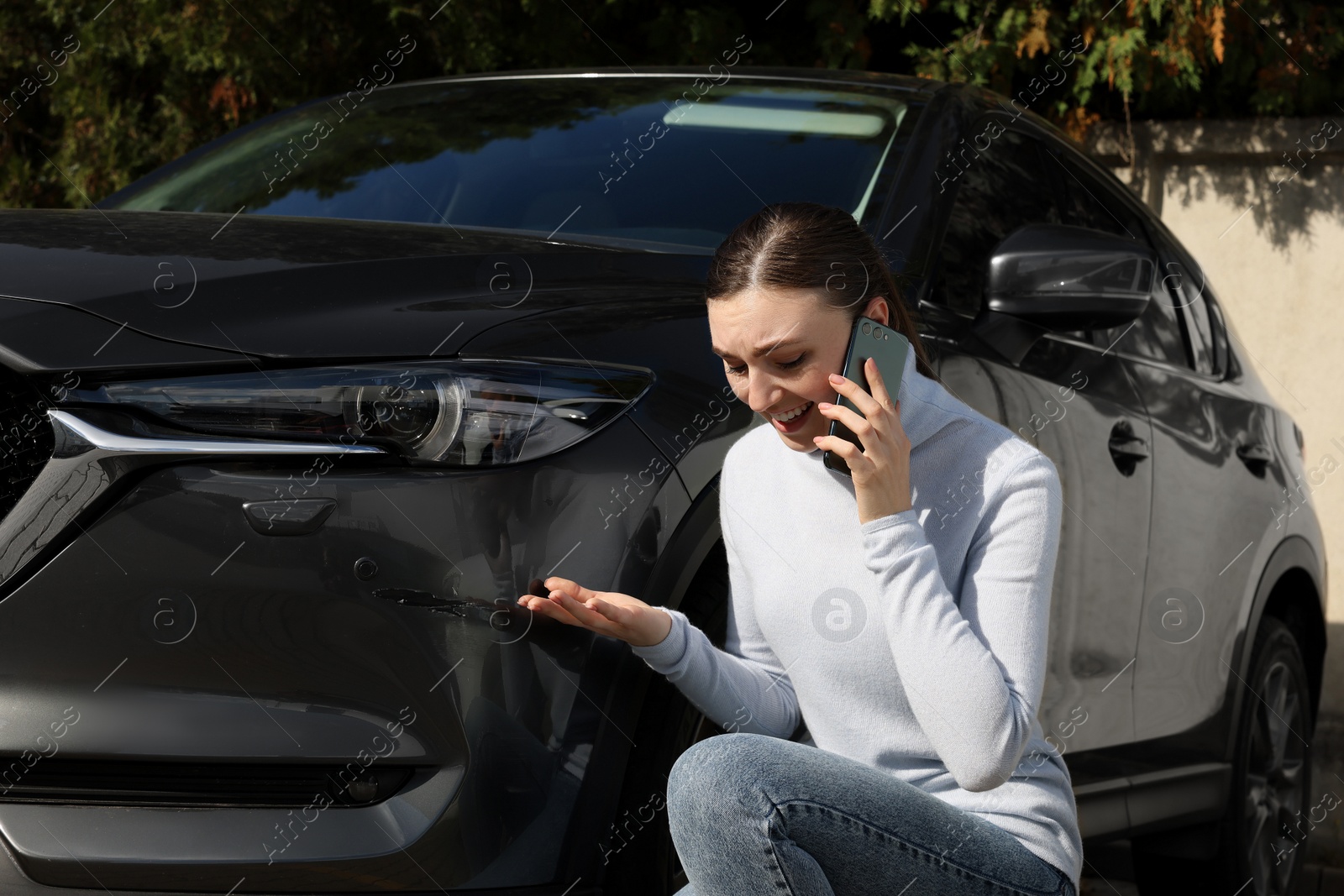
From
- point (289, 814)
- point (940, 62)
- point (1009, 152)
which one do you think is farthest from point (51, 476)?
point (940, 62)

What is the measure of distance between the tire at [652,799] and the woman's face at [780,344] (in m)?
0.26

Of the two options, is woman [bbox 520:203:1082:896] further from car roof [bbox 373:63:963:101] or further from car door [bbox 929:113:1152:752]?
car roof [bbox 373:63:963:101]

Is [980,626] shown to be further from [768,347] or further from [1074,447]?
[1074,447]

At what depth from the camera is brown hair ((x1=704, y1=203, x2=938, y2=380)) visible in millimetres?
1878

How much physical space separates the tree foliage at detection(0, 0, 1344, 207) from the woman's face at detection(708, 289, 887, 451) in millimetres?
3920

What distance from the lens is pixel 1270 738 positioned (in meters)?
3.73

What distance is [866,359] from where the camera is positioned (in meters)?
1.85

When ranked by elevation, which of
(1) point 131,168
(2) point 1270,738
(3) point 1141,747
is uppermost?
(1) point 131,168

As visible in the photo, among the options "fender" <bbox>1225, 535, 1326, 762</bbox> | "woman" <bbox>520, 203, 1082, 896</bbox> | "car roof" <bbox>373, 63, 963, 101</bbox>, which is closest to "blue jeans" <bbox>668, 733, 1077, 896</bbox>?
"woman" <bbox>520, 203, 1082, 896</bbox>

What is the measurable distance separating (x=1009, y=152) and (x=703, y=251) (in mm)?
995

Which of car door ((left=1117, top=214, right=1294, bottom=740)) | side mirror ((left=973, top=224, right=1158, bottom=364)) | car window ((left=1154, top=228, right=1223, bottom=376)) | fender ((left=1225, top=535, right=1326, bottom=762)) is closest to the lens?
side mirror ((left=973, top=224, right=1158, bottom=364))

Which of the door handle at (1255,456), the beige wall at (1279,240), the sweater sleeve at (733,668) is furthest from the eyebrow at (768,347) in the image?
the beige wall at (1279,240)

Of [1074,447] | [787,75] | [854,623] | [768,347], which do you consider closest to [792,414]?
[768,347]

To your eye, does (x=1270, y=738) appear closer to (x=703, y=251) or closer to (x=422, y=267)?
(x=703, y=251)
